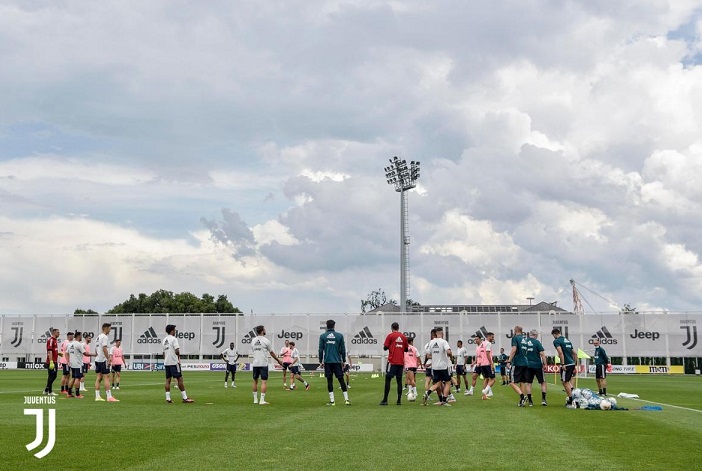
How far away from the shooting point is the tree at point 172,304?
368ft

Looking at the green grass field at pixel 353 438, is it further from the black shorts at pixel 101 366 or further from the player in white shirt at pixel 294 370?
the player in white shirt at pixel 294 370

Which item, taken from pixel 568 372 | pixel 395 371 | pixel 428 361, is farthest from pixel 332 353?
pixel 568 372

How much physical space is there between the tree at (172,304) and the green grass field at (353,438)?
95.5 m

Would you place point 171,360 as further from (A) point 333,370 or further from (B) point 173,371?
(A) point 333,370

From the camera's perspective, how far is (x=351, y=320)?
67.9 meters

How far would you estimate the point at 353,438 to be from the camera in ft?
38.4

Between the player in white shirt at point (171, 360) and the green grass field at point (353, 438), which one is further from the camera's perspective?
the player in white shirt at point (171, 360)

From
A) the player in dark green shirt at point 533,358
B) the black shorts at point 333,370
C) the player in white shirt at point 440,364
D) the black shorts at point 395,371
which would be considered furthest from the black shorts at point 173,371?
the player in dark green shirt at point 533,358

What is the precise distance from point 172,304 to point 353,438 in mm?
104789

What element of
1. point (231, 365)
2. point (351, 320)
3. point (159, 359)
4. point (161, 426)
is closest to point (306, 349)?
point (351, 320)

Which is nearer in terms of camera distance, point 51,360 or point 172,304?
point 51,360

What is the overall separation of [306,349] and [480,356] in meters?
43.6

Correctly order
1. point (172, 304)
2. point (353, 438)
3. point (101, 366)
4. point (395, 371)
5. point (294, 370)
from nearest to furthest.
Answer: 1. point (353, 438)
2. point (395, 371)
3. point (101, 366)
4. point (294, 370)
5. point (172, 304)

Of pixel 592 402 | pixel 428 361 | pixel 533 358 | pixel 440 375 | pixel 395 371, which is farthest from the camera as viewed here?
pixel 428 361
